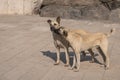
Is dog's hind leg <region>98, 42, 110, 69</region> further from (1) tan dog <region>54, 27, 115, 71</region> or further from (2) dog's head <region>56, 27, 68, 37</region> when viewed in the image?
(2) dog's head <region>56, 27, 68, 37</region>

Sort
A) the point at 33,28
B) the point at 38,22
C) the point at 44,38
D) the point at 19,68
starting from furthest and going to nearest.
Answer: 1. the point at 38,22
2. the point at 33,28
3. the point at 44,38
4. the point at 19,68

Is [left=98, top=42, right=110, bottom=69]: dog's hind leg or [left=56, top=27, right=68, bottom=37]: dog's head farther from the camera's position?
[left=98, top=42, right=110, bottom=69]: dog's hind leg

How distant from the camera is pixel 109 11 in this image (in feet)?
53.9

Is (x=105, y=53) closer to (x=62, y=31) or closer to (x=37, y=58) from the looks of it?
(x=62, y=31)

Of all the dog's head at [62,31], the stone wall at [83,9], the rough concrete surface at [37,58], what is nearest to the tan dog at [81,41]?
the dog's head at [62,31]

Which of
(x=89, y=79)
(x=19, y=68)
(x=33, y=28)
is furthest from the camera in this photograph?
(x=33, y=28)

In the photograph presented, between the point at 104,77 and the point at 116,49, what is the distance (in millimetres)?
2963

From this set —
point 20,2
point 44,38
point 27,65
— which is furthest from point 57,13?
point 27,65

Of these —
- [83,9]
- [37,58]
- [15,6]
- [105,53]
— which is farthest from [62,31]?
[15,6]

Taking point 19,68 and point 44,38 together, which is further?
→ point 44,38

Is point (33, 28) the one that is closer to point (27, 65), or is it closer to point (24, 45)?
point (24, 45)

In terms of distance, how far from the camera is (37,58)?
8547mm

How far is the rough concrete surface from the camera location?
7070mm

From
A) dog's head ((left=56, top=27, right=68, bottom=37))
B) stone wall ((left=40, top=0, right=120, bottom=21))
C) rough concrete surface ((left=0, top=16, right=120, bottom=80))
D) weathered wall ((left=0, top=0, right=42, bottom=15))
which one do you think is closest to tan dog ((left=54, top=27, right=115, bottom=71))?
dog's head ((left=56, top=27, right=68, bottom=37))
